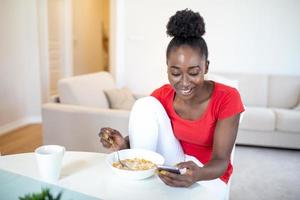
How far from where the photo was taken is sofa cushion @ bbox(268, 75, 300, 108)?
357 cm

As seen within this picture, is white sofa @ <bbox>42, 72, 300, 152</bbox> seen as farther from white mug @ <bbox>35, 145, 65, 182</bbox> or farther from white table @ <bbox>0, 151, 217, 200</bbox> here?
white mug @ <bbox>35, 145, 65, 182</bbox>

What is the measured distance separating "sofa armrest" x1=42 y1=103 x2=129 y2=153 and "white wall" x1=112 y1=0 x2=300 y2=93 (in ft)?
6.58

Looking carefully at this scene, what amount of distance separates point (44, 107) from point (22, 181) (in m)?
1.43

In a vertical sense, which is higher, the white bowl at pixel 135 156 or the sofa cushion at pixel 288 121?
the white bowl at pixel 135 156

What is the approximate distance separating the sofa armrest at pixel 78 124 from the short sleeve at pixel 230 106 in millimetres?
1049

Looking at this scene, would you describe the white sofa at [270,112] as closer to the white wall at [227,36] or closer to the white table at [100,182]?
the white wall at [227,36]

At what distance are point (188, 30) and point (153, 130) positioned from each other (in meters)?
0.42

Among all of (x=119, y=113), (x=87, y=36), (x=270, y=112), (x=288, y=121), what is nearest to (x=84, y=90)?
(x=119, y=113)

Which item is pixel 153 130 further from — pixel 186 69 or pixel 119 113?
pixel 119 113

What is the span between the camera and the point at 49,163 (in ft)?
2.96

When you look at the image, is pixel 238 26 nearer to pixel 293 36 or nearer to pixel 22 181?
pixel 293 36

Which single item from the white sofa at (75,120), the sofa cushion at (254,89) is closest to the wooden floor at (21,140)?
the white sofa at (75,120)

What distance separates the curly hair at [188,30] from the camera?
1.14 m

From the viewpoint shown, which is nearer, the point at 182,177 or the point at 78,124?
the point at 182,177
